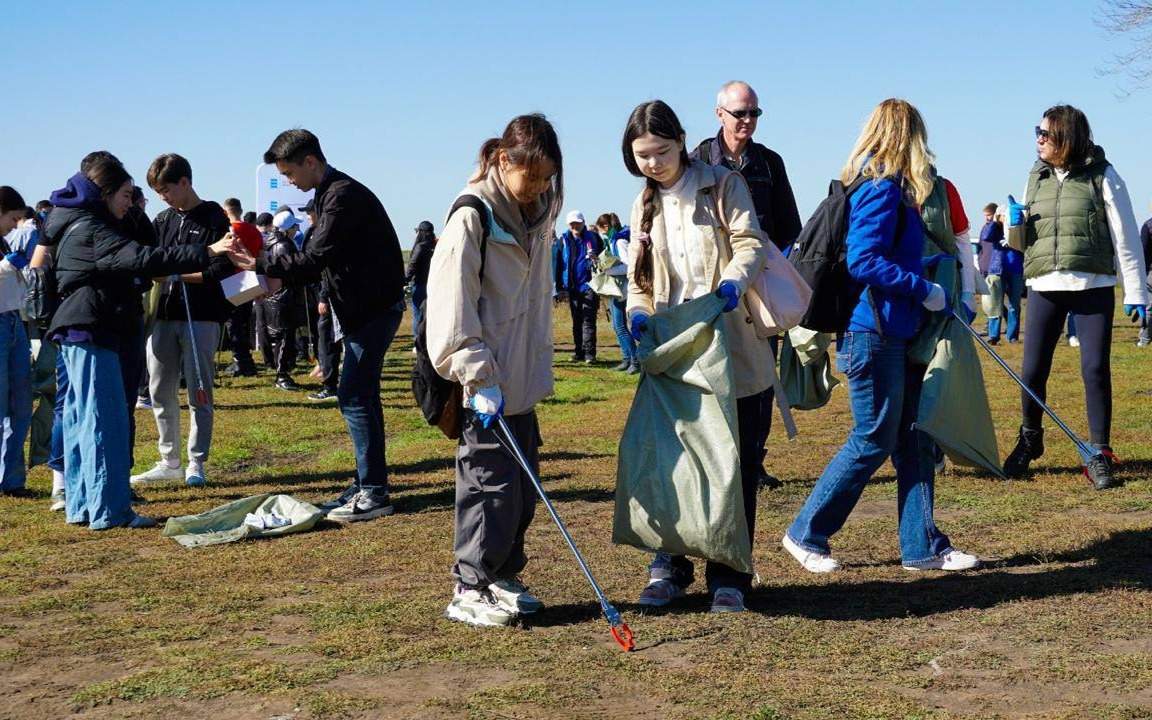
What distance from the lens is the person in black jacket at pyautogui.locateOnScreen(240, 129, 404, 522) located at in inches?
281

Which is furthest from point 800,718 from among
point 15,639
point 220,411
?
point 220,411

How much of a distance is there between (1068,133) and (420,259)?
31.6ft

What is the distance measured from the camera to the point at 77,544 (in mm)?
6914

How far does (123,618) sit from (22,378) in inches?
144

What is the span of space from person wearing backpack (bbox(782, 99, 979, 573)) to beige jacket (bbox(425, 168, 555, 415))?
1.29 m

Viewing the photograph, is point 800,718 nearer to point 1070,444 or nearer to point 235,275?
point 235,275

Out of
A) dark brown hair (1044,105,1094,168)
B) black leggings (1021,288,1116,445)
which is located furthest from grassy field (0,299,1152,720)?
dark brown hair (1044,105,1094,168)

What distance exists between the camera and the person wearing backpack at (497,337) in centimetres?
477

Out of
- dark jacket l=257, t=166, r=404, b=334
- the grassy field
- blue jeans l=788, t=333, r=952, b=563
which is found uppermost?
dark jacket l=257, t=166, r=404, b=334

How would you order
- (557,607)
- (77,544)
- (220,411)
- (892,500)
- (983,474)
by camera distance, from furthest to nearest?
1. (220,411)
2. (983,474)
3. (892,500)
4. (77,544)
5. (557,607)

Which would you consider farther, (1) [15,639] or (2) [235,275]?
(2) [235,275]

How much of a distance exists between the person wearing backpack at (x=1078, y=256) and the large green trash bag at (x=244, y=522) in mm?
4149

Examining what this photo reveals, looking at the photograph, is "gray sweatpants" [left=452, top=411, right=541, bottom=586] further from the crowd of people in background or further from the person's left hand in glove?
the person's left hand in glove

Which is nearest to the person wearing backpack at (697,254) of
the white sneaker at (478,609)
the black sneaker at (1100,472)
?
the white sneaker at (478,609)
